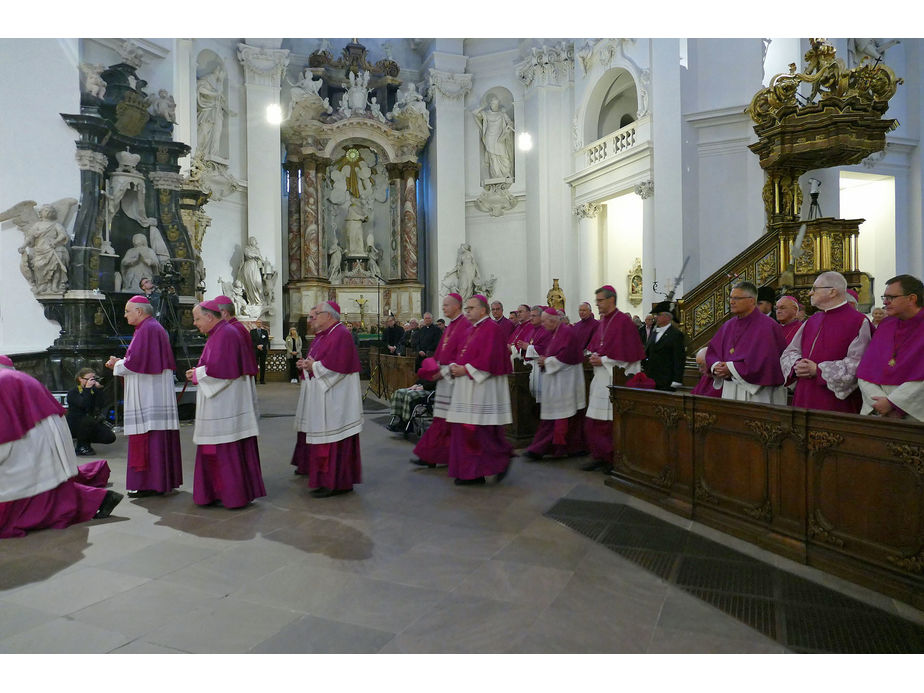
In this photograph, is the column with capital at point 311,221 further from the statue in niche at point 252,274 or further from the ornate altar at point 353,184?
the statue in niche at point 252,274

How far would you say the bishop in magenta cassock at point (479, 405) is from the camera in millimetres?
6242

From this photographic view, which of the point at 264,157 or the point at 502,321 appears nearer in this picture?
the point at 502,321

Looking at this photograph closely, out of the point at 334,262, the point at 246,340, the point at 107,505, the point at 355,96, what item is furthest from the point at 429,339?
the point at 355,96

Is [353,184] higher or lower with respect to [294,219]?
higher

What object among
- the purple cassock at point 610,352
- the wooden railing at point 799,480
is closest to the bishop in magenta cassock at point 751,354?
the wooden railing at point 799,480

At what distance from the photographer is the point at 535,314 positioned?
362 inches

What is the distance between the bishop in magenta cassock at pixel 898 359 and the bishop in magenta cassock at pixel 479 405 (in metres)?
3.22

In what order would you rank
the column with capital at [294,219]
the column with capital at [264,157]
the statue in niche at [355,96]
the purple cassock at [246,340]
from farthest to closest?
the statue in niche at [355,96] → the column with capital at [294,219] → the column with capital at [264,157] → the purple cassock at [246,340]

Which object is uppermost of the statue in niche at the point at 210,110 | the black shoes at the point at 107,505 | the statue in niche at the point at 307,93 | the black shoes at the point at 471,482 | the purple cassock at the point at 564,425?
the statue in niche at the point at 307,93

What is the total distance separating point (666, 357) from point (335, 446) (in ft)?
13.4

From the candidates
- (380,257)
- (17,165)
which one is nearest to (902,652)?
(17,165)

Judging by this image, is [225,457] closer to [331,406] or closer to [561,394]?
[331,406]

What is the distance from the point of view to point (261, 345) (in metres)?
16.1

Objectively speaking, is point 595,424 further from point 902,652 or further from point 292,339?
point 292,339
